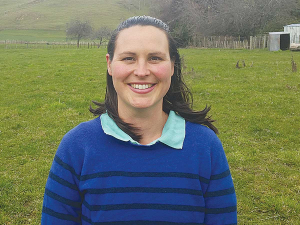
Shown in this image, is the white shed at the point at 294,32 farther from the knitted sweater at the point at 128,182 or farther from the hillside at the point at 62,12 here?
the hillside at the point at 62,12

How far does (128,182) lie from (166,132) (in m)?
0.45

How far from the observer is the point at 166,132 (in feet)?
7.74

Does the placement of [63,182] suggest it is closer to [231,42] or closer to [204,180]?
[204,180]

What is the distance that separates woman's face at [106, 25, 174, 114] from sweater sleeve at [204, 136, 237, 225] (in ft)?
1.91

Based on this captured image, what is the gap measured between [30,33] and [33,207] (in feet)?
403

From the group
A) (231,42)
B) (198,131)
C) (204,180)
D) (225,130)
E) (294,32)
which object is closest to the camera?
(204,180)

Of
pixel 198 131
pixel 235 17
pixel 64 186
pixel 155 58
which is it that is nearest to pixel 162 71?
pixel 155 58

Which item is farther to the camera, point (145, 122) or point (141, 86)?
point (145, 122)

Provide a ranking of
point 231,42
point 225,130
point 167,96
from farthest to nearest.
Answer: point 231,42, point 225,130, point 167,96

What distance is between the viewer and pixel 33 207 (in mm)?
6070

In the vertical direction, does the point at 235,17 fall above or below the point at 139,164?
above

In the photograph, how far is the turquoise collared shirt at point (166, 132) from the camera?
2240mm

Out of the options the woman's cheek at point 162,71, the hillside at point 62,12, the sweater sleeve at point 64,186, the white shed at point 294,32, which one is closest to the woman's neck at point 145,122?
the woman's cheek at point 162,71

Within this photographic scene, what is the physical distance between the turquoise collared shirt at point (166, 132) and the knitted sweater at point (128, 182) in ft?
0.14
